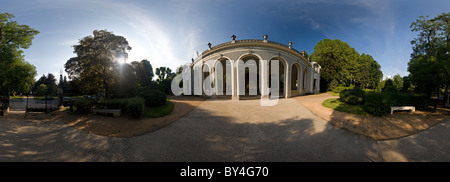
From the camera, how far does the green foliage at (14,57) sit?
9.59 meters

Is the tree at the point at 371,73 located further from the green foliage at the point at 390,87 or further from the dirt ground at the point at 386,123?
the dirt ground at the point at 386,123

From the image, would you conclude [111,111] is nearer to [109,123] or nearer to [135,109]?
[109,123]

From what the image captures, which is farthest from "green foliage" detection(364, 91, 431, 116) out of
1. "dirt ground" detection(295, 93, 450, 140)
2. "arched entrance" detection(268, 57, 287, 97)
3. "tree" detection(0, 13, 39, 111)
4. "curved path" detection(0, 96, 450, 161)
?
"tree" detection(0, 13, 39, 111)

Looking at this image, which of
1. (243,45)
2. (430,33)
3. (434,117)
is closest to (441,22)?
(430,33)

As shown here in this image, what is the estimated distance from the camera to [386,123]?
623 cm

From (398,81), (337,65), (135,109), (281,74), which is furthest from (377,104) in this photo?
(398,81)

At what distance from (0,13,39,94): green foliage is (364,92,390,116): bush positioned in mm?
23599

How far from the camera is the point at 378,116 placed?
7016 mm

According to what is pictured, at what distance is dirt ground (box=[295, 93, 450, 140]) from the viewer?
5.39 metres

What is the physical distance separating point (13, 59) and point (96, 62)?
6.43 meters

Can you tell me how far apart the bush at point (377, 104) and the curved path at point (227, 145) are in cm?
167

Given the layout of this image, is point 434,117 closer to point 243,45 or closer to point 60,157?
point 243,45

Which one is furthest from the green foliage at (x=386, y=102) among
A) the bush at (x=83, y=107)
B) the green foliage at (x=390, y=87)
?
the bush at (x=83, y=107)
